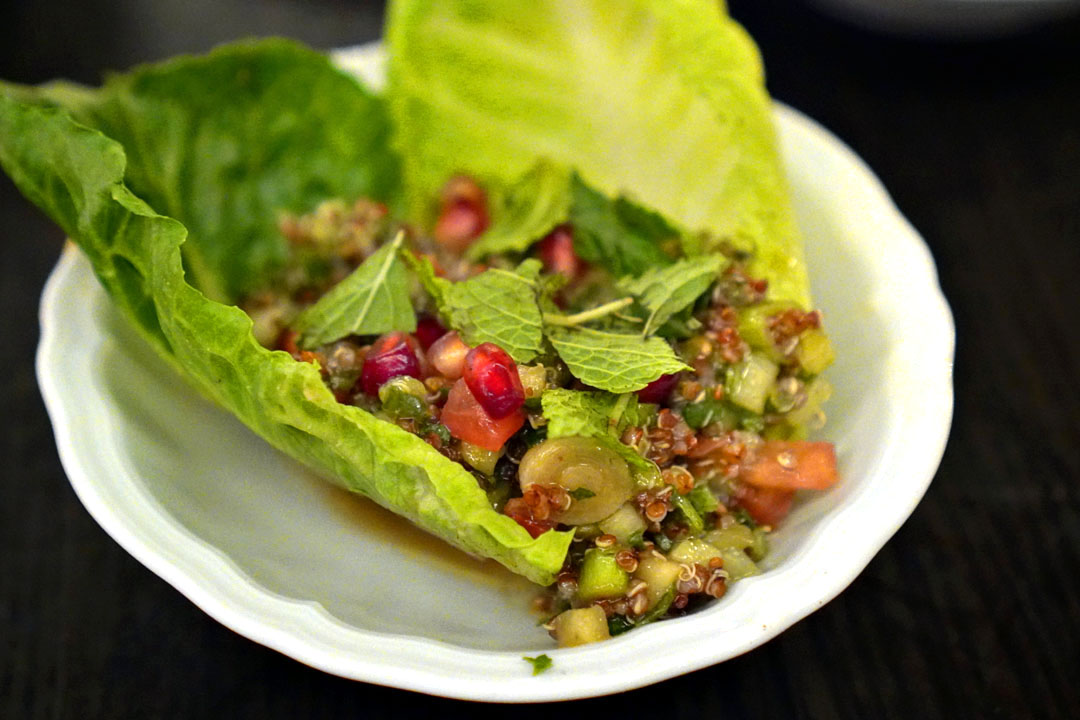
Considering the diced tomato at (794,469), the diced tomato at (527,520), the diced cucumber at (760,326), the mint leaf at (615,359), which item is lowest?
the diced tomato at (794,469)

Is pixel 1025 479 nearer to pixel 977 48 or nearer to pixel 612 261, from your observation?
pixel 612 261

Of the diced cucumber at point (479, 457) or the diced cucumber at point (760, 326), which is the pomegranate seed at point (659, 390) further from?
the diced cucumber at point (479, 457)

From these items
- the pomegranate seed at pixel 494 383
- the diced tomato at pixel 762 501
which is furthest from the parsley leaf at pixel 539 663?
the diced tomato at pixel 762 501

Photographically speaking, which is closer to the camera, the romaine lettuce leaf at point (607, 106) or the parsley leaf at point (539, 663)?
the parsley leaf at point (539, 663)

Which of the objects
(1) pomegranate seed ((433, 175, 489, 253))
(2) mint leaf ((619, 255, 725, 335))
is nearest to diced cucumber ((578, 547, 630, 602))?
(2) mint leaf ((619, 255, 725, 335))

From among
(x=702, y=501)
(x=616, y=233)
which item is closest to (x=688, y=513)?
(x=702, y=501)

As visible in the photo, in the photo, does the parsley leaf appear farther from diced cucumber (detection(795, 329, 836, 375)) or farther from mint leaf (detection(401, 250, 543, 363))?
diced cucumber (detection(795, 329, 836, 375))
